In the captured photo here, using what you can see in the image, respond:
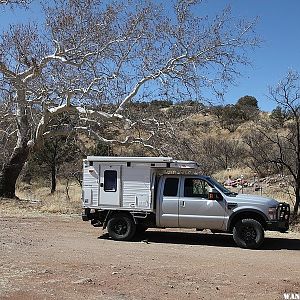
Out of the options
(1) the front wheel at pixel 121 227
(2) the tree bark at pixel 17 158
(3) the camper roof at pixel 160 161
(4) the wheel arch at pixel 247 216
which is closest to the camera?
(4) the wheel arch at pixel 247 216

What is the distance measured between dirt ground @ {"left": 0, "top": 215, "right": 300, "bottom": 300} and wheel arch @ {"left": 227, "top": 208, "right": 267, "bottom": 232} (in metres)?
0.61

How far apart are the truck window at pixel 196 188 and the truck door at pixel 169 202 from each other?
0.88ft

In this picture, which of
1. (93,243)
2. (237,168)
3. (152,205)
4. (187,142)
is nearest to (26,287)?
(93,243)

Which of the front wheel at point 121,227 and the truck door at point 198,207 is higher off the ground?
the truck door at point 198,207

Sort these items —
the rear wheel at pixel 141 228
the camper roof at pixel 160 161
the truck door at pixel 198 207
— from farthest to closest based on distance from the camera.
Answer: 1. the rear wheel at pixel 141 228
2. the camper roof at pixel 160 161
3. the truck door at pixel 198 207

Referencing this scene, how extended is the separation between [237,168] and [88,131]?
1787 cm

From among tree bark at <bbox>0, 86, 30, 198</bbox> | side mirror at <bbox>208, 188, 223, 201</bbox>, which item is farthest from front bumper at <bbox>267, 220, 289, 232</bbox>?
tree bark at <bbox>0, 86, 30, 198</bbox>

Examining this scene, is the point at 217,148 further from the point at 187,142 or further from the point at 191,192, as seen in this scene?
the point at 191,192

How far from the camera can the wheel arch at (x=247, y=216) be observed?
1250cm

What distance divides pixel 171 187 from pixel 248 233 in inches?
91.9

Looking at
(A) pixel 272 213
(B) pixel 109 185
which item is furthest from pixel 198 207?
(B) pixel 109 185

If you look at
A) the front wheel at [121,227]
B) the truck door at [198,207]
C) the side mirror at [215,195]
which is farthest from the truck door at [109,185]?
the side mirror at [215,195]

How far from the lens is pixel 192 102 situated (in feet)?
67.1

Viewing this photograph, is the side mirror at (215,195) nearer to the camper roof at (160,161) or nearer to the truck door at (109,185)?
the camper roof at (160,161)
